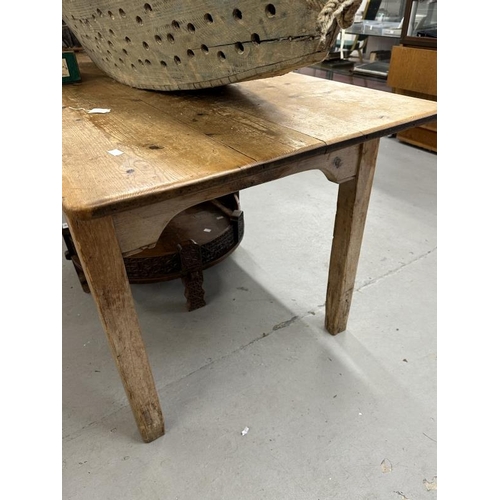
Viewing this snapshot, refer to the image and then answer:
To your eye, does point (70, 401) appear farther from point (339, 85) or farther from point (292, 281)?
point (339, 85)

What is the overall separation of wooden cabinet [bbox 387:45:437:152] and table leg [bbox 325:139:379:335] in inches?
65.9

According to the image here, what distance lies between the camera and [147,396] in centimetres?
91

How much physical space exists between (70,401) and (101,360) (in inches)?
5.8

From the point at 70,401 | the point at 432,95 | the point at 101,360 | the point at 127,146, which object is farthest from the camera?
the point at 432,95

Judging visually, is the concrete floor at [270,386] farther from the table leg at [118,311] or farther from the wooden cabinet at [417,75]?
the wooden cabinet at [417,75]

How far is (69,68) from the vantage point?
1186 mm

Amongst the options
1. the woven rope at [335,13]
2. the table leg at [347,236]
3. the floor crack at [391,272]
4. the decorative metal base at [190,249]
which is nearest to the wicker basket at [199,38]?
the woven rope at [335,13]

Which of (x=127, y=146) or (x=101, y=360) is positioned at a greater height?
(x=127, y=146)

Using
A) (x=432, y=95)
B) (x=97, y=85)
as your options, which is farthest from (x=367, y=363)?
(x=432, y=95)

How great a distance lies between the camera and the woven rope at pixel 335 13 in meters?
0.55

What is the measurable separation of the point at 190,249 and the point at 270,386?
0.48 metres

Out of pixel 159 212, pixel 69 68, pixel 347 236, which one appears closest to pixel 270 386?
pixel 347 236

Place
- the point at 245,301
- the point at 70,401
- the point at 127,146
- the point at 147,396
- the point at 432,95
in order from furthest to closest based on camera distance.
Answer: the point at 432,95, the point at 245,301, the point at 70,401, the point at 147,396, the point at 127,146

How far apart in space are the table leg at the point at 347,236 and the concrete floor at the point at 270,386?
101mm
